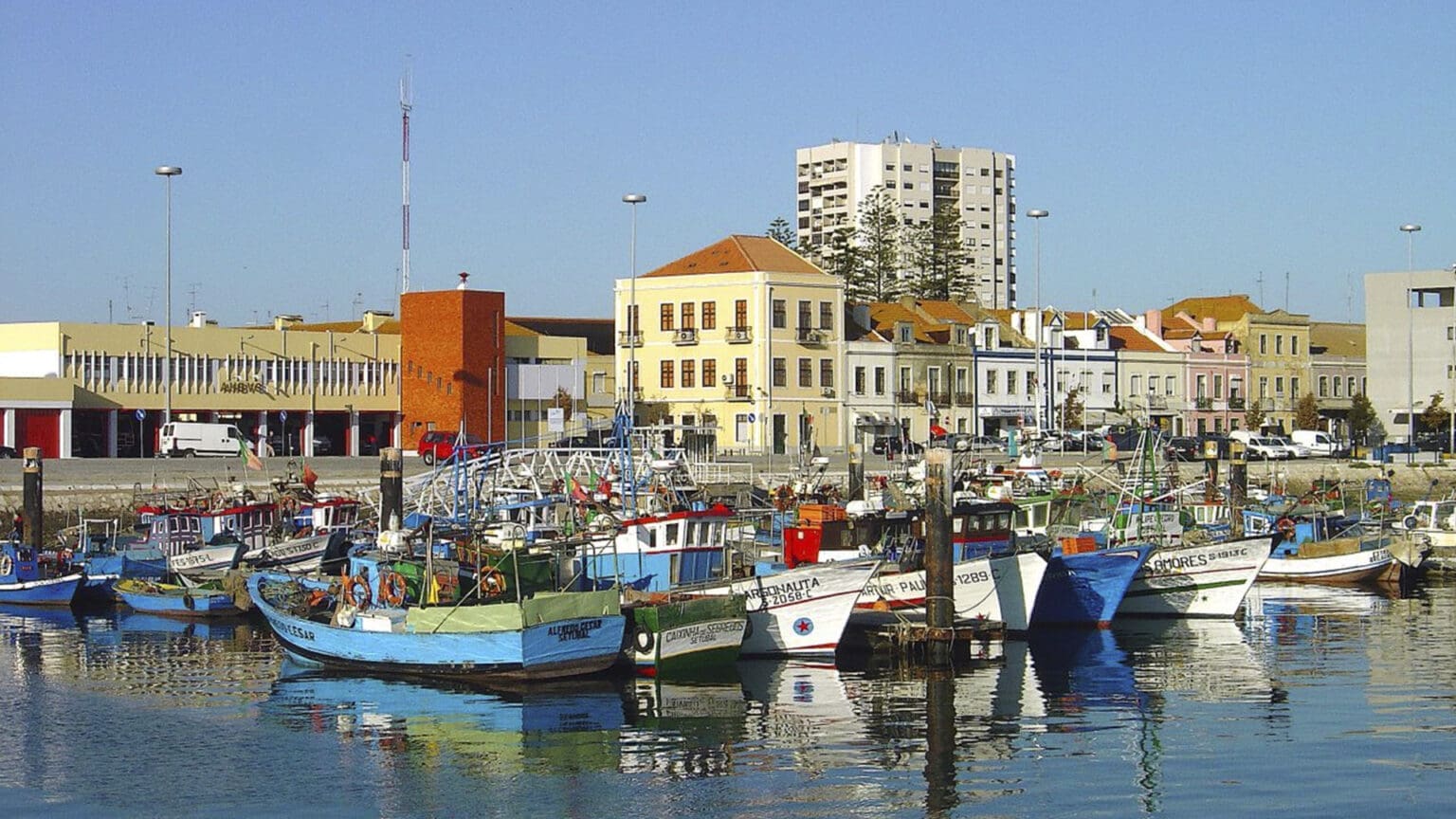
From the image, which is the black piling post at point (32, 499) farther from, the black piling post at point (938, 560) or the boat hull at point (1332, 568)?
the boat hull at point (1332, 568)

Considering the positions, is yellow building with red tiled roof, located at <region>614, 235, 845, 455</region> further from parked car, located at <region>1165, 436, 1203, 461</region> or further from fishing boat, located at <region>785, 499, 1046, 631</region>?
fishing boat, located at <region>785, 499, 1046, 631</region>

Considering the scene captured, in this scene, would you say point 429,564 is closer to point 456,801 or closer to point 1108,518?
Answer: point 456,801

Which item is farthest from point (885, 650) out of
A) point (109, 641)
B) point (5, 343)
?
point (5, 343)

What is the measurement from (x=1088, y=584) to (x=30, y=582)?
24473mm

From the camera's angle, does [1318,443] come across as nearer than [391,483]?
No

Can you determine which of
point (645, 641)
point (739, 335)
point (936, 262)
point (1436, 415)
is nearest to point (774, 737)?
point (645, 641)

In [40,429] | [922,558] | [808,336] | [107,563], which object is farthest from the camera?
[808,336]

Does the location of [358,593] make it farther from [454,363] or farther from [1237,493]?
[454,363]

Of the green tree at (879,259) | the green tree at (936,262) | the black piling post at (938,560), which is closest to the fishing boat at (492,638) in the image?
the black piling post at (938,560)

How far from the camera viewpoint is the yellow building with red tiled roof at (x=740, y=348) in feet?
267

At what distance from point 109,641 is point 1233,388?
71141 mm

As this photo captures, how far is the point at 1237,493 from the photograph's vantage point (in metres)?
52.9

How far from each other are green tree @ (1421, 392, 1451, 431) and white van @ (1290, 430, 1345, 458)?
14.8 feet

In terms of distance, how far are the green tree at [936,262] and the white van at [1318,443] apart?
26416 mm
